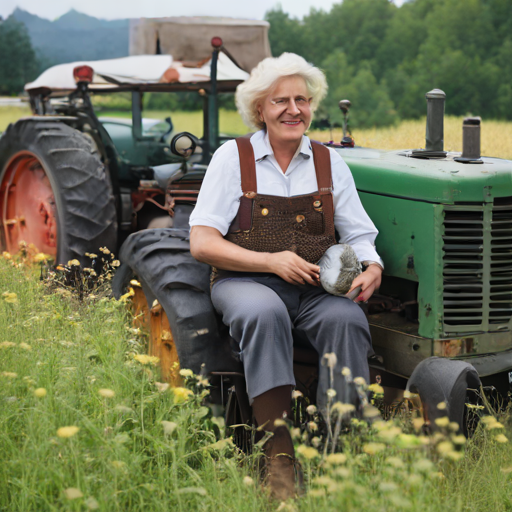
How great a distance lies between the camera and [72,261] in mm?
3900

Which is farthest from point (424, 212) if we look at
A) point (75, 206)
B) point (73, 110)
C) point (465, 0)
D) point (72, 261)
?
point (465, 0)

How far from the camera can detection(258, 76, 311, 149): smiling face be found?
2734mm

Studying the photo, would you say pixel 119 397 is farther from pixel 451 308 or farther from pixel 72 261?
pixel 72 261

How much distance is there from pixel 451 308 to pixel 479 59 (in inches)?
1286

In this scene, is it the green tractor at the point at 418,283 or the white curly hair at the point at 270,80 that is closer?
the green tractor at the point at 418,283

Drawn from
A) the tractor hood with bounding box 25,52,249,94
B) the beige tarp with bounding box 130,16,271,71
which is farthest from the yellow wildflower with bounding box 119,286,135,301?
the beige tarp with bounding box 130,16,271,71

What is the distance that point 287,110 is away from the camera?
8.98 ft

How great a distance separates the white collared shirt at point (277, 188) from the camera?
8.71 feet

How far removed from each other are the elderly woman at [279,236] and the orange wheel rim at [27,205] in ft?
6.56

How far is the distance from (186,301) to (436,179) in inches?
40.0

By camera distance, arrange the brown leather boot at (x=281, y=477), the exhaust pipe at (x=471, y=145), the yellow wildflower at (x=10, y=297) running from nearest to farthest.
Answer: the brown leather boot at (x=281, y=477), the exhaust pipe at (x=471, y=145), the yellow wildflower at (x=10, y=297)

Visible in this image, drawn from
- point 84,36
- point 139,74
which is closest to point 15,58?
point 84,36

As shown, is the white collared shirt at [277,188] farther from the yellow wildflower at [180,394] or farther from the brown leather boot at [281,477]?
the brown leather boot at [281,477]

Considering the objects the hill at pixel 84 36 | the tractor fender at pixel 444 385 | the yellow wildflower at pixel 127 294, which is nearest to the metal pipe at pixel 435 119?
the tractor fender at pixel 444 385
